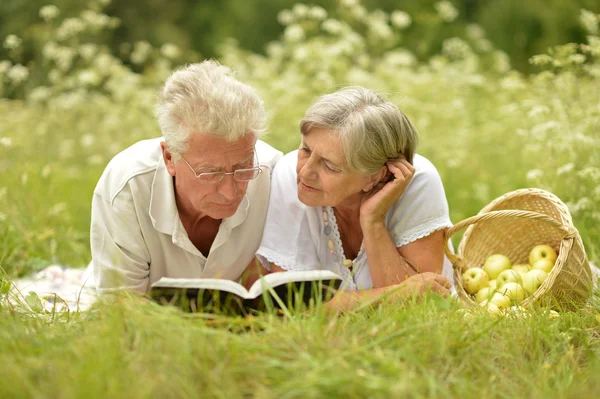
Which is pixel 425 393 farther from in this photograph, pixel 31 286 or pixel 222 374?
pixel 31 286

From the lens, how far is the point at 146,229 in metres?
3.49

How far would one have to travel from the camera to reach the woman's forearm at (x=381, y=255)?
3.58 m

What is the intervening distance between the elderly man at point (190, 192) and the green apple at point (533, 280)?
4.71ft

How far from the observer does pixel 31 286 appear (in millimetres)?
4449

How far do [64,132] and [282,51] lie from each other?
2.64m

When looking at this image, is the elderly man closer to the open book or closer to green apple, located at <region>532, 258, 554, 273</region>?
the open book

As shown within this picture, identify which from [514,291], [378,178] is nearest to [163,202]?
[378,178]

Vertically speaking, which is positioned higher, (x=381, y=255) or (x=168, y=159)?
(x=168, y=159)

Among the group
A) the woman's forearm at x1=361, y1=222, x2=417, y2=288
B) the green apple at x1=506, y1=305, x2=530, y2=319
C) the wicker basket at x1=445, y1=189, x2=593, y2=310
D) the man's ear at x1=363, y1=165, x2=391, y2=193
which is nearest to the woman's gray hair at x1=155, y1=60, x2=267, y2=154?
the man's ear at x1=363, y1=165, x2=391, y2=193

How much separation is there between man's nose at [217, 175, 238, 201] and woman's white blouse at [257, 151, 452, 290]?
546 mm

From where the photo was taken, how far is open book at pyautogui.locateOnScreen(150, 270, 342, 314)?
8.58ft

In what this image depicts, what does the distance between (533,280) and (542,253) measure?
0.43m

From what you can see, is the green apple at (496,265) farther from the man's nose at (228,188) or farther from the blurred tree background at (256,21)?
the blurred tree background at (256,21)

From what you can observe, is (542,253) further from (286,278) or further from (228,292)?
(228,292)
